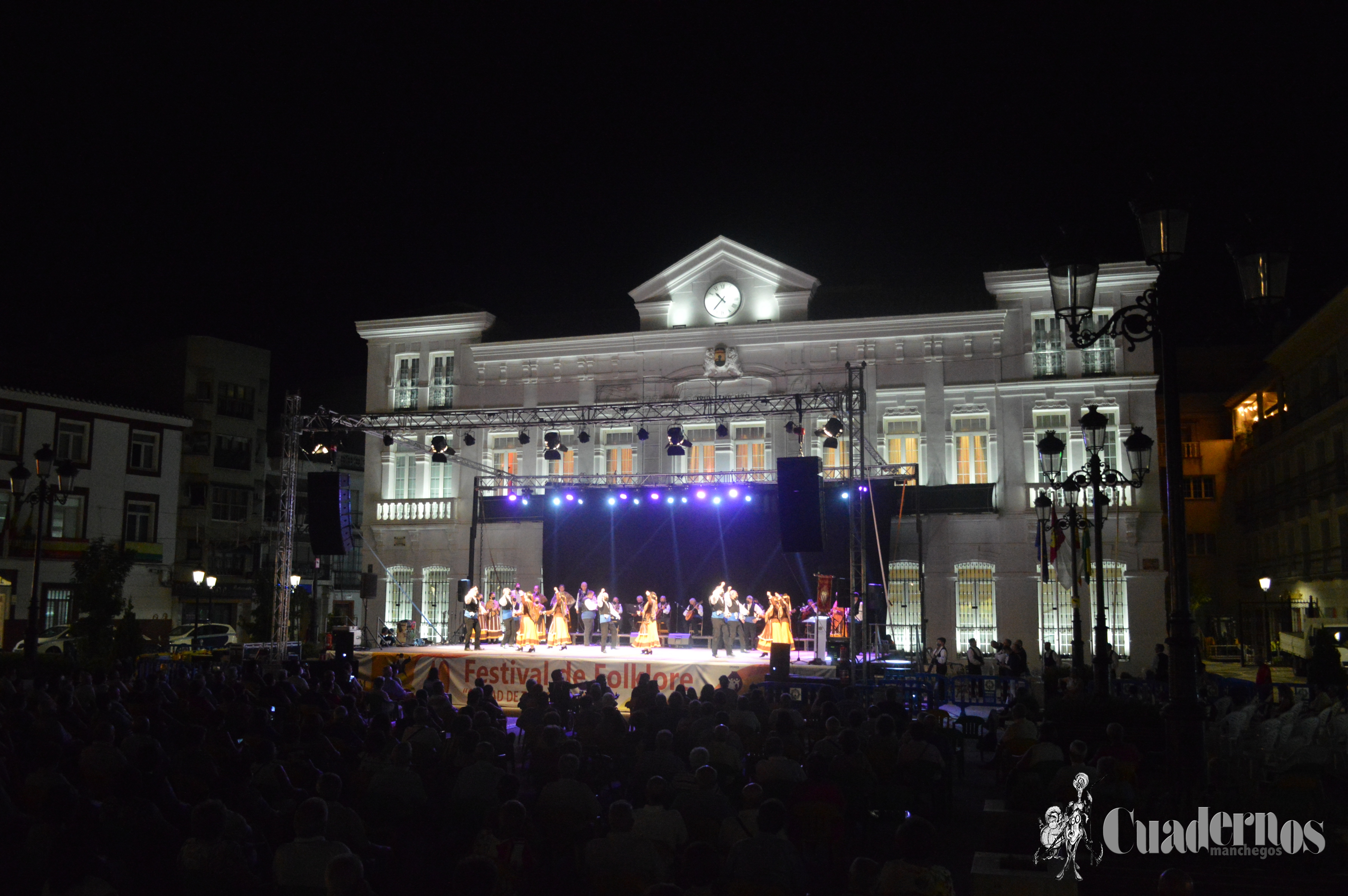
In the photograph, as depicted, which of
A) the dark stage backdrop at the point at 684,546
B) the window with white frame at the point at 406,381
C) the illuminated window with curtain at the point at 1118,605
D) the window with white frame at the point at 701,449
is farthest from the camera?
the window with white frame at the point at 406,381

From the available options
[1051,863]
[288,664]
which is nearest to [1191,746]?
[1051,863]

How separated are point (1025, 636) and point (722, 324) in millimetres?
12475

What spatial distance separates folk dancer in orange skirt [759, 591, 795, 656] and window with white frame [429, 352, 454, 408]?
14083 mm

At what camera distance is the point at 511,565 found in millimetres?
31531

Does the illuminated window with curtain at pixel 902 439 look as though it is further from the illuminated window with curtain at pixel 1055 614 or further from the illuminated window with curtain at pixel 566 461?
the illuminated window with curtain at pixel 566 461

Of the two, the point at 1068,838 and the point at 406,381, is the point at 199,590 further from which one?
the point at 1068,838

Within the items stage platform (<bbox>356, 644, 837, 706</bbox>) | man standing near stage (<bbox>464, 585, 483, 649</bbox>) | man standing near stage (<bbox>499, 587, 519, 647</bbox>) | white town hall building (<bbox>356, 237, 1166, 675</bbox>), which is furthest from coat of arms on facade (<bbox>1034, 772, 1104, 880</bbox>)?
white town hall building (<bbox>356, 237, 1166, 675</bbox>)

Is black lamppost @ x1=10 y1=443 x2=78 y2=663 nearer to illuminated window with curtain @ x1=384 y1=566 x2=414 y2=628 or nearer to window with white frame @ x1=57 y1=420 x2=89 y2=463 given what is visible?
illuminated window with curtain @ x1=384 y1=566 x2=414 y2=628

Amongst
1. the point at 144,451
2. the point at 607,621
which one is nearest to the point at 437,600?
the point at 607,621

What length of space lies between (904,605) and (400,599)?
16.0m

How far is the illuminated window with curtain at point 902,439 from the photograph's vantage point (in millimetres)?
29109

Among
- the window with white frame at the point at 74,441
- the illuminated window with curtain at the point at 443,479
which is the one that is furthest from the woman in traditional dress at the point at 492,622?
the window with white frame at the point at 74,441

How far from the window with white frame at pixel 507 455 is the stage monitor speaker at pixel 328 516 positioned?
8604 mm

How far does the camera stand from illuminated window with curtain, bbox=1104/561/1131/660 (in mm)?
27281
